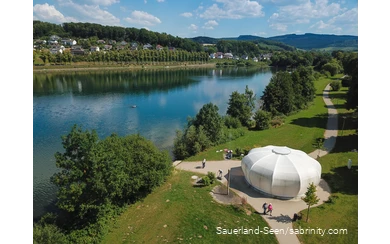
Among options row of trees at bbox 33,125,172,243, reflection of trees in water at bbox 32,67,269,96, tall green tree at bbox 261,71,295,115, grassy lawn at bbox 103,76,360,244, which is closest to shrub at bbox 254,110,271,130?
tall green tree at bbox 261,71,295,115

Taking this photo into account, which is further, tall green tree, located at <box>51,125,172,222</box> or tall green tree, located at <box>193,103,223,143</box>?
tall green tree, located at <box>193,103,223,143</box>

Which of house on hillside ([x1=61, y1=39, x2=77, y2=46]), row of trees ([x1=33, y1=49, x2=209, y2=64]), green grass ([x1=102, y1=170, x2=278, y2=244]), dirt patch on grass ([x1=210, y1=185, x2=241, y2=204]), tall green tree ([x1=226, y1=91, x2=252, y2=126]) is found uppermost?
house on hillside ([x1=61, y1=39, x2=77, y2=46])

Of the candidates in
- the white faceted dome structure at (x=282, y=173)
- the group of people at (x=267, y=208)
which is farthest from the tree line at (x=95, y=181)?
the group of people at (x=267, y=208)

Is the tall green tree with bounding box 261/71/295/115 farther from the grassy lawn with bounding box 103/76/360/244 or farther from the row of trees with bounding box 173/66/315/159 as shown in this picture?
the grassy lawn with bounding box 103/76/360/244

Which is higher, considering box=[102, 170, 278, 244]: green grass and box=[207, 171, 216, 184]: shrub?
box=[207, 171, 216, 184]: shrub
